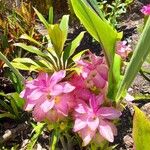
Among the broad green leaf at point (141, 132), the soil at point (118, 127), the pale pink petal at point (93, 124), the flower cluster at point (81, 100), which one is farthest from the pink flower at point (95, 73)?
the soil at point (118, 127)

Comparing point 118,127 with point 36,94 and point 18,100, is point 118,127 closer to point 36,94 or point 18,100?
point 18,100

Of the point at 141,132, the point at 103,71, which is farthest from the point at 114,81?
the point at 141,132

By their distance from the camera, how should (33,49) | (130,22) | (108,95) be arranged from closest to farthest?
(108,95), (33,49), (130,22)

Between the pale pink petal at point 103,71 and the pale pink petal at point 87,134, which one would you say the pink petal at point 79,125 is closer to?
the pale pink petal at point 87,134

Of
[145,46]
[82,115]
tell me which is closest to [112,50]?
[145,46]

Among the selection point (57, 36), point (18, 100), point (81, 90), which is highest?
point (57, 36)

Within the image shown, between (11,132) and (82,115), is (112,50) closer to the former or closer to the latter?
(82,115)
